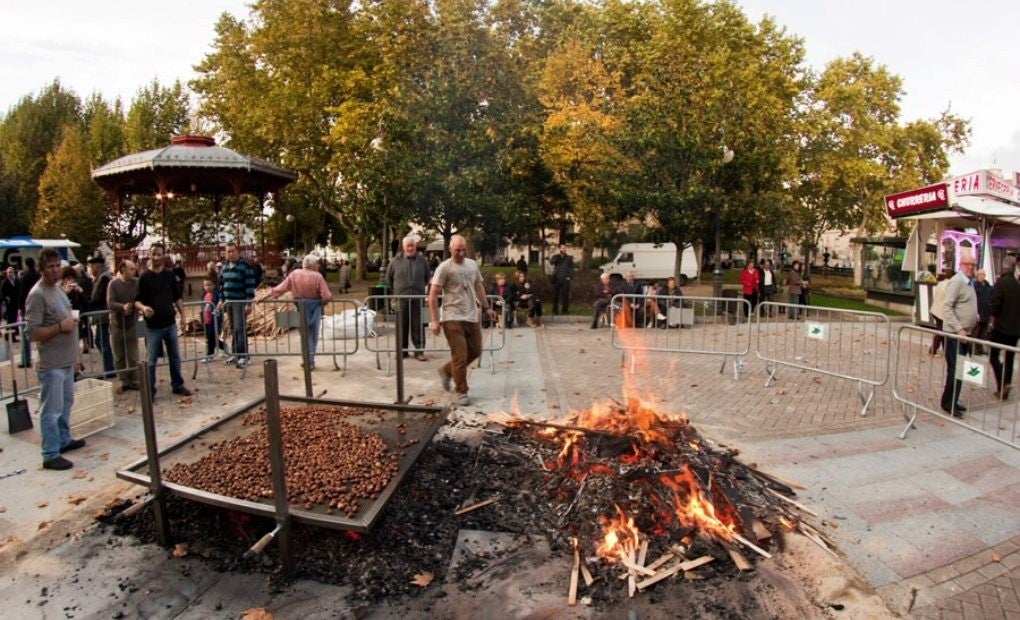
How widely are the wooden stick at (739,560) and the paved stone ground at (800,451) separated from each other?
726 mm

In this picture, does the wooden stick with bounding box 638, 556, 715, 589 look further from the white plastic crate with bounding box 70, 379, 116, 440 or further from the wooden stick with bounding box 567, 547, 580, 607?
the white plastic crate with bounding box 70, 379, 116, 440

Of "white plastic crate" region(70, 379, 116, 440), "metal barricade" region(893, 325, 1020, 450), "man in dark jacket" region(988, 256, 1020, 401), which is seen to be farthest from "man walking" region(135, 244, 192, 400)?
"man in dark jacket" region(988, 256, 1020, 401)

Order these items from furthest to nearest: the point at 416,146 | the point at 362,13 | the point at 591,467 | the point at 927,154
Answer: the point at 927,154
the point at 362,13
the point at 416,146
the point at 591,467

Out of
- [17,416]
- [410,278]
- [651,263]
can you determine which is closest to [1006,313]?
[410,278]

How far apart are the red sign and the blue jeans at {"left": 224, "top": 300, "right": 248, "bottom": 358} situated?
16222mm

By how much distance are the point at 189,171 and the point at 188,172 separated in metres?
0.25

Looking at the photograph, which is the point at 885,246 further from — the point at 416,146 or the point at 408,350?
the point at 408,350

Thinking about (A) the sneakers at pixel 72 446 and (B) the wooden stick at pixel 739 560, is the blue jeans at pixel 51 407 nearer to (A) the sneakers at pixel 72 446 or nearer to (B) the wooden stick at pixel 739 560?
(A) the sneakers at pixel 72 446

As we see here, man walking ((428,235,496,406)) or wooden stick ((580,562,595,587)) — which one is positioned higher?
man walking ((428,235,496,406))

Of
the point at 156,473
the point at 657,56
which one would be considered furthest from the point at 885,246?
the point at 156,473

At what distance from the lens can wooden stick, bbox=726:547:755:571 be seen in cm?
366

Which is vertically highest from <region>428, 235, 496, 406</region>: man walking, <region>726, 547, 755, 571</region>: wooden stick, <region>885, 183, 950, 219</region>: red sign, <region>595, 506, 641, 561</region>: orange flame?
<region>885, 183, 950, 219</region>: red sign

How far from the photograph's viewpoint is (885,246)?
2517 centimetres

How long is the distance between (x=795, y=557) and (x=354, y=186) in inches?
684
